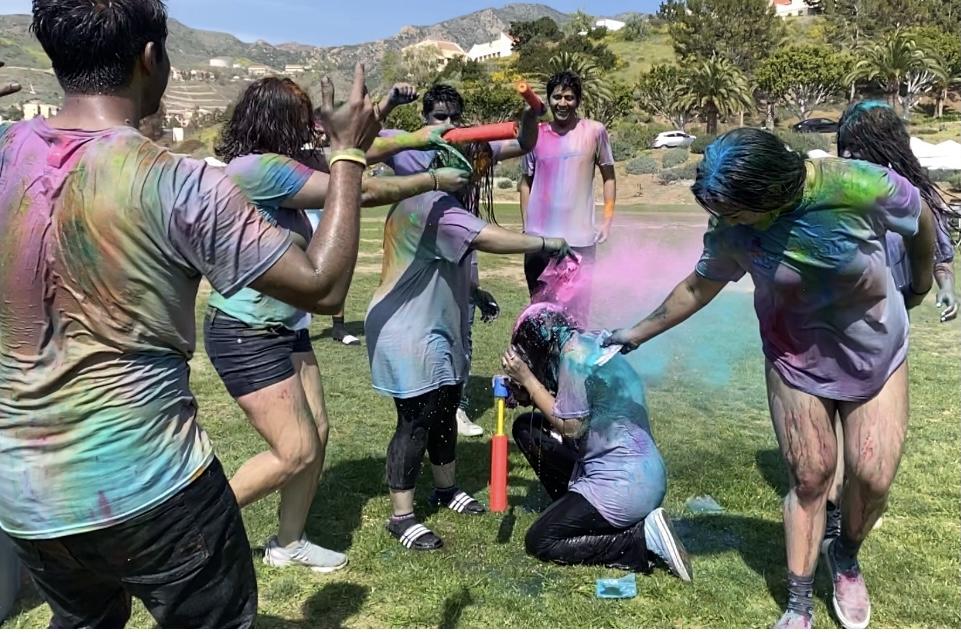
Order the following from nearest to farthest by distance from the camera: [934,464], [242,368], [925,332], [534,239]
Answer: [242,368] → [534,239] → [934,464] → [925,332]

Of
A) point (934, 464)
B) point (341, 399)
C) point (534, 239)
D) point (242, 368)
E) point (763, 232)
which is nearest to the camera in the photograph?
point (763, 232)

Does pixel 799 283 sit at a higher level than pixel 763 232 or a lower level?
lower

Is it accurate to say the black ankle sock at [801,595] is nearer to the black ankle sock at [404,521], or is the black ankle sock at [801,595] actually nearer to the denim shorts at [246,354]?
the black ankle sock at [404,521]

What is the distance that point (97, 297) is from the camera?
1.70 metres

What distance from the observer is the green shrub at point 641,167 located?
3728cm

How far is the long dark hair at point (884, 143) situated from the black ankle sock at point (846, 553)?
155cm

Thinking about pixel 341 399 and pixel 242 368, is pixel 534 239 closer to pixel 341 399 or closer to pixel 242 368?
pixel 242 368

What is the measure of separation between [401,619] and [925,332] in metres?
8.20

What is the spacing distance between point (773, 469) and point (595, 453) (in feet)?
6.43

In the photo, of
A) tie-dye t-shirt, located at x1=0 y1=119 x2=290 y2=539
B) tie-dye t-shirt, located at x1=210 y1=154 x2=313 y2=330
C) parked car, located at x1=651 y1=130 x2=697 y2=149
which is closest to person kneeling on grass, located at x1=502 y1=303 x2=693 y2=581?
tie-dye t-shirt, located at x1=210 y1=154 x2=313 y2=330

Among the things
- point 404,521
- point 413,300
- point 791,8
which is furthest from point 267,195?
point 791,8

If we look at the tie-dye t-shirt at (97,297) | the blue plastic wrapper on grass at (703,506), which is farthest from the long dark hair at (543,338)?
the tie-dye t-shirt at (97,297)

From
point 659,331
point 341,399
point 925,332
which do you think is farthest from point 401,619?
point 925,332

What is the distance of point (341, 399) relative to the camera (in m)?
6.80
